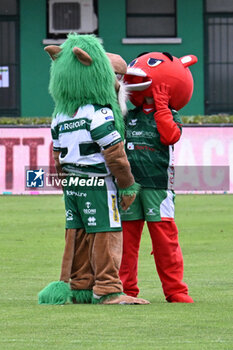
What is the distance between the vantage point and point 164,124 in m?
7.36

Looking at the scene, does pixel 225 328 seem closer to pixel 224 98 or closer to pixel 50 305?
pixel 50 305

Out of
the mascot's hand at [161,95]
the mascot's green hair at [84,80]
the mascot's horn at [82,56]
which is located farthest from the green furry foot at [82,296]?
the mascot's horn at [82,56]

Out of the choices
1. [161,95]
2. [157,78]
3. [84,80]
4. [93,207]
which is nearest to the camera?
[93,207]

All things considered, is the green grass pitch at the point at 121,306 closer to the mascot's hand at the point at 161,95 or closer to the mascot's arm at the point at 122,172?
the mascot's arm at the point at 122,172

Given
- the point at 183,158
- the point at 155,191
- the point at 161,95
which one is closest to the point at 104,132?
the point at 155,191

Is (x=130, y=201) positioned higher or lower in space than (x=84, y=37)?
lower

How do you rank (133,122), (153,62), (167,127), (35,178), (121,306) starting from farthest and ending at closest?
(35,178) → (153,62) → (133,122) → (167,127) → (121,306)


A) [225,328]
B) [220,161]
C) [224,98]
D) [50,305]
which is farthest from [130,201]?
[224,98]

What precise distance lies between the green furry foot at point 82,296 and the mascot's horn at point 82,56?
161 cm

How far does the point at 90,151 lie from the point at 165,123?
722 millimetres

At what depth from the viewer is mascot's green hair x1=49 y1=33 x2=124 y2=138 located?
23.1 feet

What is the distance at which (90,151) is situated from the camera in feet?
22.7

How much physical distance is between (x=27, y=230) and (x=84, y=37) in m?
6.24

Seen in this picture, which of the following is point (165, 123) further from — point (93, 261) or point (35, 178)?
point (35, 178)
